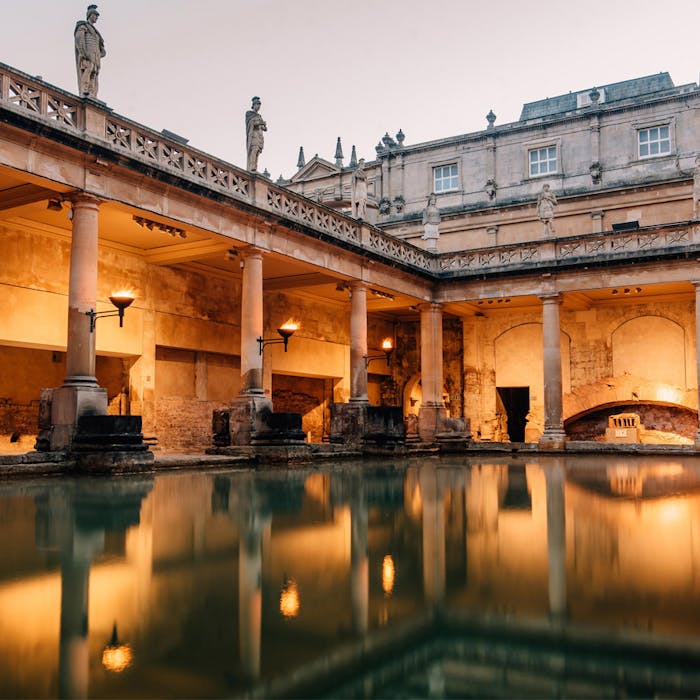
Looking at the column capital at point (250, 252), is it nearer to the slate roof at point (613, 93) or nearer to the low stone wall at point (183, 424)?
the low stone wall at point (183, 424)

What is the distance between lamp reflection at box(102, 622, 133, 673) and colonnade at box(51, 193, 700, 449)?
969cm

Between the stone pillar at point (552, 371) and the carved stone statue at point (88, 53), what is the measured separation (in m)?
15.4

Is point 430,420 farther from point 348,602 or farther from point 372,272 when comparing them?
point 348,602

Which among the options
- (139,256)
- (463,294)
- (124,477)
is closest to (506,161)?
(463,294)

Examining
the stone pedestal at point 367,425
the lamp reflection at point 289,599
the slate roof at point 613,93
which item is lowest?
the lamp reflection at point 289,599

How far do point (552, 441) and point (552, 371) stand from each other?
2.32m

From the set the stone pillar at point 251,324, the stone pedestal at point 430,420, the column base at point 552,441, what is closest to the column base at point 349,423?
the stone pillar at point 251,324

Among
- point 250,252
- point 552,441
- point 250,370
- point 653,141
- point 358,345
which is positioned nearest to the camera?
point 250,370

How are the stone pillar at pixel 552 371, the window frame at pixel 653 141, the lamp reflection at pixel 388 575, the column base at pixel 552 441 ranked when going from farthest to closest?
the window frame at pixel 653 141
the stone pillar at pixel 552 371
the column base at pixel 552 441
the lamp reflection at pixel 388 575

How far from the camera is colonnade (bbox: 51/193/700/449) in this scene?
38.9 ft

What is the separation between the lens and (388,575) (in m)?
3.60

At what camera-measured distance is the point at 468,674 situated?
2225 millimetres

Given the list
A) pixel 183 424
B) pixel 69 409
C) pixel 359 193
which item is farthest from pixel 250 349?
pixel 359 193

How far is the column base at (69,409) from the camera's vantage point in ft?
37.7
